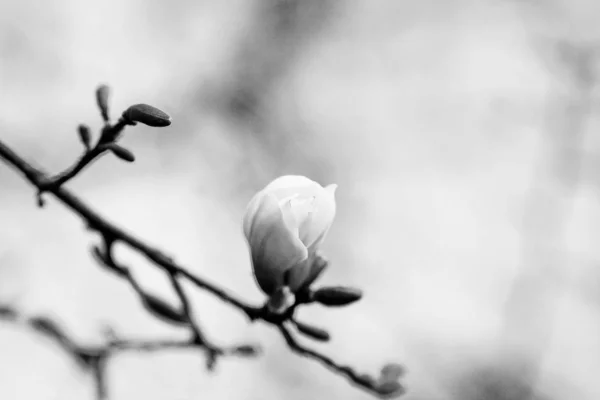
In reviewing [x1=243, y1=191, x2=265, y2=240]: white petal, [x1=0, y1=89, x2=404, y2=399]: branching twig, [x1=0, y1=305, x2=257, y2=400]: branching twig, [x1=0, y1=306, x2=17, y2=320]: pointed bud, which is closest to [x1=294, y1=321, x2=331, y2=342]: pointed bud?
[x1=0, y1=89, x2=404, y2=399]: branching twig

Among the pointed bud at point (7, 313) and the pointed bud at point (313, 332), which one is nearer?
the pointed bud at point (313, 332)

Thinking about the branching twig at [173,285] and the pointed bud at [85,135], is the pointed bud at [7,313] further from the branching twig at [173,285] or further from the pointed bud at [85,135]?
the pointed bud at [85,135]

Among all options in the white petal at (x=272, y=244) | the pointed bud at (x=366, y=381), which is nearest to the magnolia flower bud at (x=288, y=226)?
the white petal at (x=272, y=244)

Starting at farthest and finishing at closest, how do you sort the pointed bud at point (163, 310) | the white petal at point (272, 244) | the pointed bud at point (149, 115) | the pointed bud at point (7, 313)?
the pointed bud at point (7, 313)
the pointed bud at point (163, 310)
the white petal at point (272, 244)
the pointed bud at point (149, 115)

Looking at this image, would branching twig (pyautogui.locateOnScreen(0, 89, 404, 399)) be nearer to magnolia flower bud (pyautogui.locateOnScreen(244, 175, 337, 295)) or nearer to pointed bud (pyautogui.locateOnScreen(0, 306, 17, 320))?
magnolia flower bud (pyautogui.locateOnScreen(244, 175, 337, 295))

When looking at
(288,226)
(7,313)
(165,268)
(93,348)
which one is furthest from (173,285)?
(7,313)

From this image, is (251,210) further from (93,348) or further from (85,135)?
(93,348)

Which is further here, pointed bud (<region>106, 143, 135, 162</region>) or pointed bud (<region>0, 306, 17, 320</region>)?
pointed bud (<region>0, 306, 17, 320</region>)

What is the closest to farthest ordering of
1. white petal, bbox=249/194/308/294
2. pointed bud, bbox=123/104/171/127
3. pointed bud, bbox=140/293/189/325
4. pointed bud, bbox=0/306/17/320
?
pointed bud, bbox=123/104/171/127
white petal, bbox=249/194/308/294
pointed bud, bbox=140/293/189/325
pointed bud, bbox=0/306/17/320
